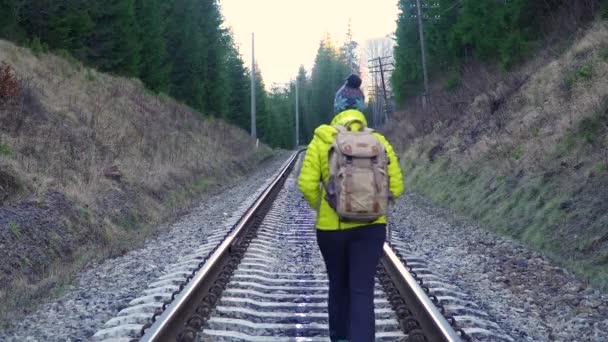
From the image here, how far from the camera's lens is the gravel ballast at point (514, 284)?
576 centimetres

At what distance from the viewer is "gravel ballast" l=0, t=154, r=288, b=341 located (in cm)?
557

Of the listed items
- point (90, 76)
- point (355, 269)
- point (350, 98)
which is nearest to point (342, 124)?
point (350, 98)

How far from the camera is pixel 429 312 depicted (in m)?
5.33

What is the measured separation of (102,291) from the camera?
7016mm

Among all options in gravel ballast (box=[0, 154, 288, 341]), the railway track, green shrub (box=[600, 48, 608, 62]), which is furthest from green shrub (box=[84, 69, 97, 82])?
green shrub (box=[600, 48, 608, 62])

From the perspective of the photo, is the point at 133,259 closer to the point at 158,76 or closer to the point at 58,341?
the point at 58,341

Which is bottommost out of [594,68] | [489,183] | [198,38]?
[489,183]

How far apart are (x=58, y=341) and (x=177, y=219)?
26.7 ft

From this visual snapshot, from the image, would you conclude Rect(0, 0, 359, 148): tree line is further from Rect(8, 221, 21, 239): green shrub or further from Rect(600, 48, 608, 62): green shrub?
Rect(600, 48, 608, 62): green shrub

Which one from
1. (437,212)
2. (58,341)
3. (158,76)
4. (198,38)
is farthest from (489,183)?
(198,38)

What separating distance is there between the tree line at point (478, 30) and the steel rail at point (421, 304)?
13.2 m

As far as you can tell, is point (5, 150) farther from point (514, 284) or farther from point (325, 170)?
point (325, 170)

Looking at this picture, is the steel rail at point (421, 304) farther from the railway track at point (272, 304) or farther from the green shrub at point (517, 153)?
the green shrub at point (517, 153)

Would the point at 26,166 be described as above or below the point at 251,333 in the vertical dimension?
above
